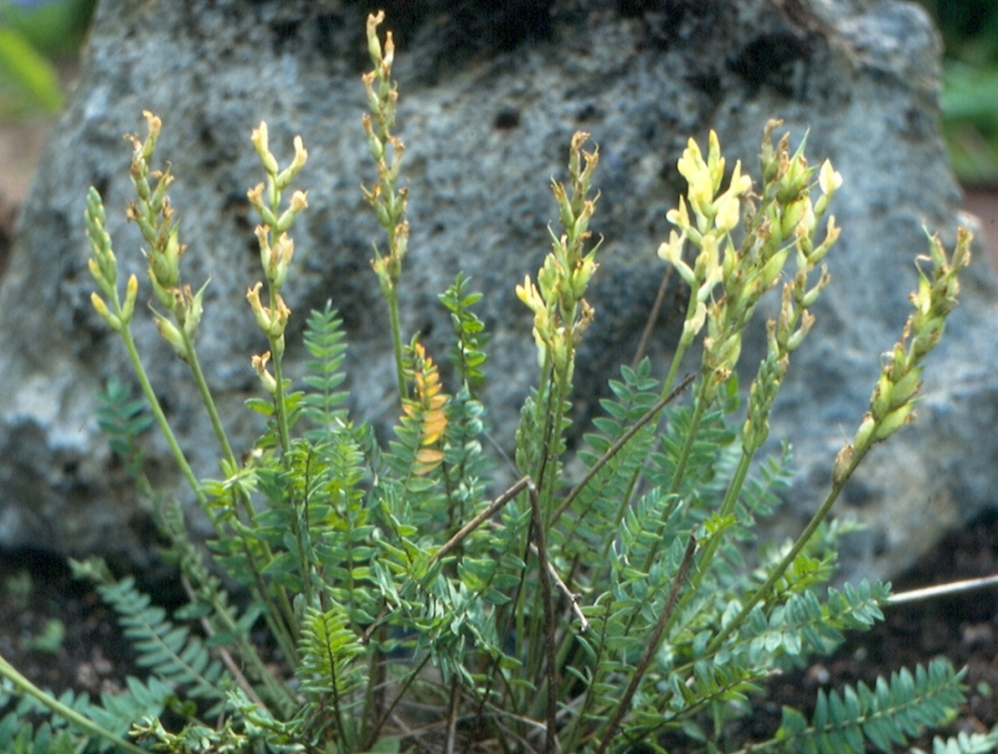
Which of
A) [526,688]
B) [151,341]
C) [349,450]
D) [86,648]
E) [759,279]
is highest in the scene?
[759,279]

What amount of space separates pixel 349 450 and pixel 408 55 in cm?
93

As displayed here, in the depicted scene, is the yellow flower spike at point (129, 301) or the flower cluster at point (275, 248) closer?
the flower cluster at point (275, 248)

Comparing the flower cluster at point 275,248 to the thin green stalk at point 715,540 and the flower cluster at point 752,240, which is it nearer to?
the flower cluster at point 752,240

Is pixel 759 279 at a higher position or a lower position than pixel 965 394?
higher

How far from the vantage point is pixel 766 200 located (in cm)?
113

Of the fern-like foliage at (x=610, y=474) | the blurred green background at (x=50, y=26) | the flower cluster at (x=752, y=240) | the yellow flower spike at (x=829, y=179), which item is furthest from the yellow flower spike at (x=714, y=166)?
the blurred green background at (x=50, y=26)

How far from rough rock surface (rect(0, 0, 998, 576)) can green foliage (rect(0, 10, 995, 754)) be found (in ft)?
1.32

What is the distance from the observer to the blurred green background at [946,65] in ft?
16.6

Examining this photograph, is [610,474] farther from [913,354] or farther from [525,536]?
[913,354]

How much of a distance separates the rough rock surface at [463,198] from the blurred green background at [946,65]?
3.12 m

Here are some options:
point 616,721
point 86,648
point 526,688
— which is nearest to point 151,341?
point 86,648

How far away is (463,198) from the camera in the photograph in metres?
1.95

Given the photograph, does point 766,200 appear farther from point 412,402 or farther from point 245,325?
point 245,325

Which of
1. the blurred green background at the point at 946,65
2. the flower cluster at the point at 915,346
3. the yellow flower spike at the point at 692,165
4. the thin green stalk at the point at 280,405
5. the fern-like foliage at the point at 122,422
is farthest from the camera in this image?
the blurred green background at the point at 946,65
